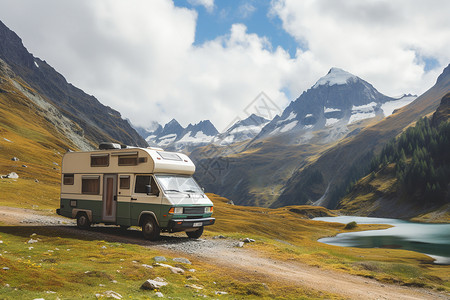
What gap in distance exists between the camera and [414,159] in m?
163

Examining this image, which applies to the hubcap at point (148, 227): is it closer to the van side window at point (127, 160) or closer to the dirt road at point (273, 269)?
the dirt road at point (273, 269)

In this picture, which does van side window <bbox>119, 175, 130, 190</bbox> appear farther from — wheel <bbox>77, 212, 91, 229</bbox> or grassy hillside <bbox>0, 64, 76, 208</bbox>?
grassy hillside <bbox>0, 64, 76, 208</bbox>

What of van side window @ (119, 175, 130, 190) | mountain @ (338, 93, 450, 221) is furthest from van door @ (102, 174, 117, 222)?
mountain @ (338, 93, 450, 221)

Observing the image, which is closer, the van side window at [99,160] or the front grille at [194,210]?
the front grille at [194,210]

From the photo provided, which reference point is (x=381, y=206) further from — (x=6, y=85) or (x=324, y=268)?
(x=6, y=85)

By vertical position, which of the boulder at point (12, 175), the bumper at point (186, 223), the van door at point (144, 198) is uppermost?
the boulder at point (12, 175)

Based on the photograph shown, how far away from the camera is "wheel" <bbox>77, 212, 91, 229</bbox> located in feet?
82.5

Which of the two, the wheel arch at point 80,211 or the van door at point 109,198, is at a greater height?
the van door at point 109,198

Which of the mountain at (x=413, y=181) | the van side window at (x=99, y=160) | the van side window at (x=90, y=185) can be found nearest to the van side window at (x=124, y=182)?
the van side window at (x=99, y=160)

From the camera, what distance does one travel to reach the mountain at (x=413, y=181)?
142 metres

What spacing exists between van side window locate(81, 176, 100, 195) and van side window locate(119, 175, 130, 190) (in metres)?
2.37

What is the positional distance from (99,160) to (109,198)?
297cm

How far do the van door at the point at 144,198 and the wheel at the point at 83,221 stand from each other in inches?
197

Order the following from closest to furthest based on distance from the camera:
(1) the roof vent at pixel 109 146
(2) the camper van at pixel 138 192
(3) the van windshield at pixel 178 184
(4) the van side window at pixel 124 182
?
(2) the camper van at pixel 138 192 < (3) the van windshield at pixel 178 184 < (4) the van side window at pixel 124 182 < (1) the roof vent at pixel 109 146
